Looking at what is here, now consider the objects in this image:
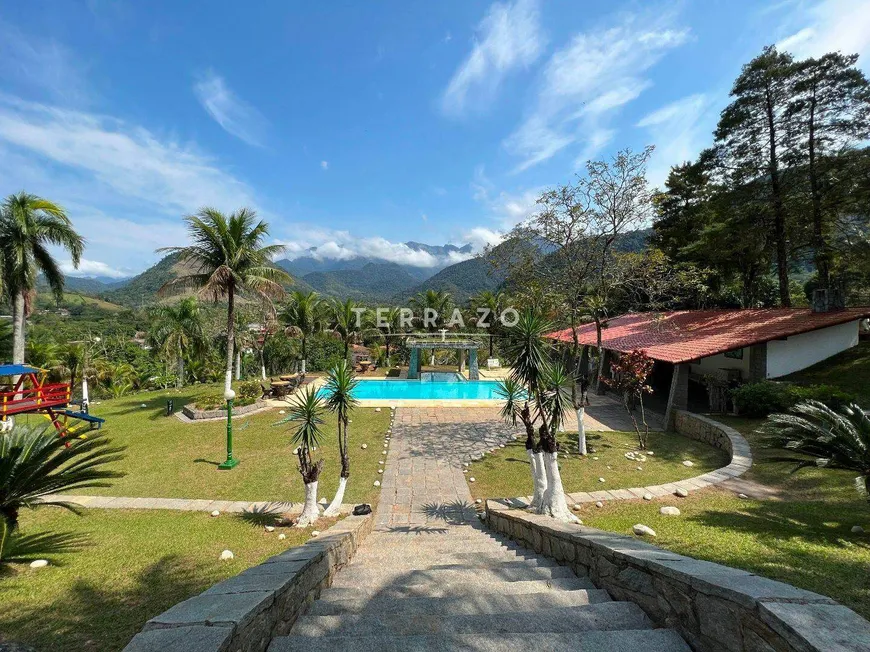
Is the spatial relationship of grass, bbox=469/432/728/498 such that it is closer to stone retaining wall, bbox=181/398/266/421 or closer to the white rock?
the white rock

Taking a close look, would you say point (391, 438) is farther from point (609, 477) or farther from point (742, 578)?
point (742, 578)

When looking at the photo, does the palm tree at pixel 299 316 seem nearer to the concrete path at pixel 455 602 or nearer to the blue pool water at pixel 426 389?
the blue pool water at pixel 426 389

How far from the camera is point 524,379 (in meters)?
6.74

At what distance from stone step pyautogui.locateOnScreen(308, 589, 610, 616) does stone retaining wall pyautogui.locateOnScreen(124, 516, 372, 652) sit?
33 cm

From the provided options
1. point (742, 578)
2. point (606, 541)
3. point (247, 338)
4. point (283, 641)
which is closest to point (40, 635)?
point (283, 641)

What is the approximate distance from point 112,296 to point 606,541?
16602cm

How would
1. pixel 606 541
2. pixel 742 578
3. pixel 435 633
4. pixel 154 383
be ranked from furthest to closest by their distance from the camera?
pixel 154 383
pixel 606 541
pixel 435 633
pixel 742 578

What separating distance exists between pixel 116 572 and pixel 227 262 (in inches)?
442

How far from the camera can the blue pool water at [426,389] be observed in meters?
19.2

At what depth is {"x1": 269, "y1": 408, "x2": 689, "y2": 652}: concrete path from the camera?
2.12 meters

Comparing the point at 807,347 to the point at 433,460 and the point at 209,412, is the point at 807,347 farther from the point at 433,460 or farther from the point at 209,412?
the point at 209,412

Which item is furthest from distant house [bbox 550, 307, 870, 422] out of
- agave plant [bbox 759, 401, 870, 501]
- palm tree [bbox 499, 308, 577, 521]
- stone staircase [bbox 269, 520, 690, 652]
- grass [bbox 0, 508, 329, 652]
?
grass [bbox 0, 508, 329, 652]

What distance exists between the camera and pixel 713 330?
14242 millimetres

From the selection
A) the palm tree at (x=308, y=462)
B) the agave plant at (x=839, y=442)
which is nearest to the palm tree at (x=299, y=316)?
the palm tree at (x=308, y=462)
